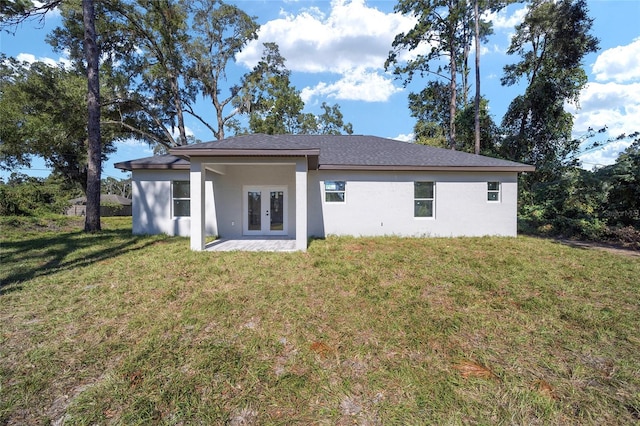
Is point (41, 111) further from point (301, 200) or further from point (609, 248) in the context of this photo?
point (609, 248)

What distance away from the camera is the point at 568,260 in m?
6.92

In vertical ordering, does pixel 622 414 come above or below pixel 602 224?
below

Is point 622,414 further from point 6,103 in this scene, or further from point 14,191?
point 6,103

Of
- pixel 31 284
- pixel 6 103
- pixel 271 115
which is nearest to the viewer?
pixel 31 284

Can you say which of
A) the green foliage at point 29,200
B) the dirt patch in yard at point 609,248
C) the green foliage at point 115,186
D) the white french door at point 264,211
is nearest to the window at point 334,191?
the white french door at point 264,211

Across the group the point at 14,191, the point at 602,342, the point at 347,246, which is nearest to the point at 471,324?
the point at 602,342

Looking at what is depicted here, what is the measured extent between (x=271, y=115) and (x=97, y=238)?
56.3 ft

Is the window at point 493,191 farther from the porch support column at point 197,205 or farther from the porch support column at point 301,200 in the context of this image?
the porch support column at point 197,205

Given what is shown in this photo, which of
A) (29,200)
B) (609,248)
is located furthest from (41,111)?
(609,248)

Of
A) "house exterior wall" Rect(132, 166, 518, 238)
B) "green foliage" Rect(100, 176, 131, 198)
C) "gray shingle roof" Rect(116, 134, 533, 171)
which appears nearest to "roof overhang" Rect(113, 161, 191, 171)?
"gray shingle roof" Rect(116, 134, 533, 171)

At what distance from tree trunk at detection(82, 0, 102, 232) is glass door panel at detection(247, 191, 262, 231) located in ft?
19.9

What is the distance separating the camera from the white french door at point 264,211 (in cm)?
1034

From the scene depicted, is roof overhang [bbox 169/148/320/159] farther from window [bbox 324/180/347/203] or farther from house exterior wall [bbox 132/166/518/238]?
window [bbox 324/180/347/203]

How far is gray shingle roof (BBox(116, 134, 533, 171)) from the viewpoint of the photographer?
7.26m
